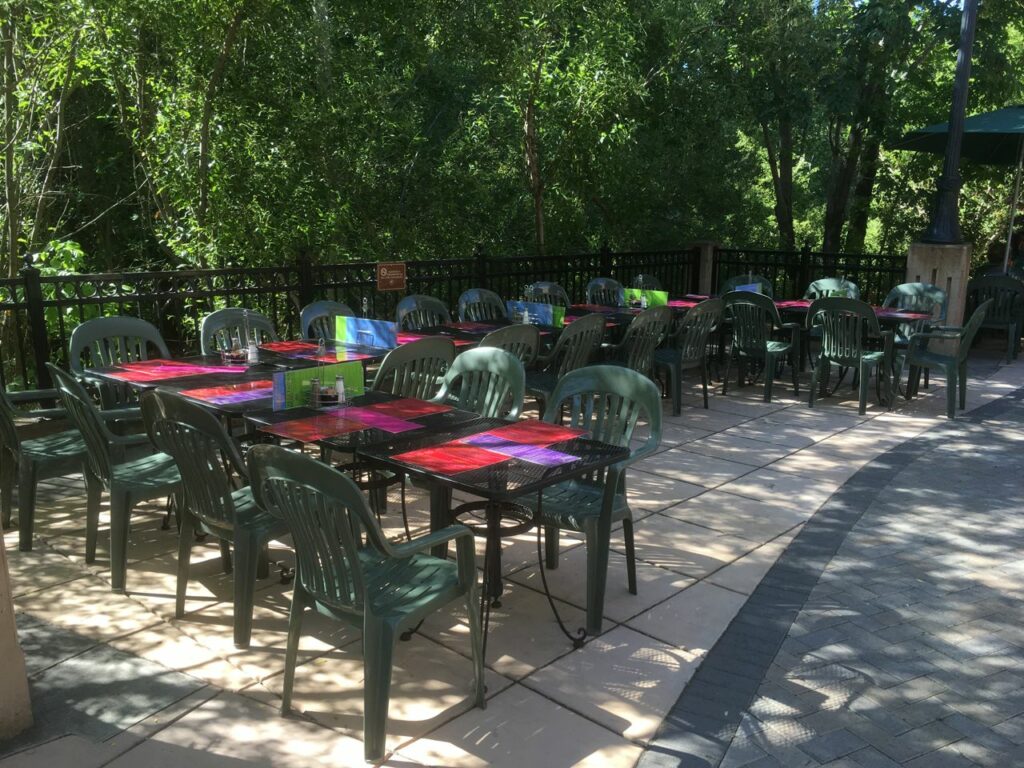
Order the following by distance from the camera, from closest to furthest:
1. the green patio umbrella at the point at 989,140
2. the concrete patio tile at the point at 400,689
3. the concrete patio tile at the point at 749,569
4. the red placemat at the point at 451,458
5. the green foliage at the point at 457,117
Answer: the concrete patio tile at the point at 400,689, the red placemat at the point at 451,458, the concrete patio tile at the point at 749,569, the green foliage at the point at 457,117, the green patio umbrella at the point at 989,140

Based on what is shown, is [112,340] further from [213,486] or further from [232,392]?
[213,486]

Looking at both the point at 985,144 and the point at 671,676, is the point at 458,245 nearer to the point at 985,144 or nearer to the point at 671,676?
the point at 985,144

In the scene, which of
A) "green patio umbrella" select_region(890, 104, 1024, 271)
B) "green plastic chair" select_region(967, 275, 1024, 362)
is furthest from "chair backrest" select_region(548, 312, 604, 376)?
"green plastic chair" select_region(967, 275, 1024, 362)

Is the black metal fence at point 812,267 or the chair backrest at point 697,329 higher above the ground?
the black metal fence at point 812,267

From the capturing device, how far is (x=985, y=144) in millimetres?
10984

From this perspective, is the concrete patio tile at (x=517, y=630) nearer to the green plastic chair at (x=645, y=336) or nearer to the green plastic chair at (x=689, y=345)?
the green plastic chair at (x=645, y=336)

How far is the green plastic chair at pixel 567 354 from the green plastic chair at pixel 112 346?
8.10ft

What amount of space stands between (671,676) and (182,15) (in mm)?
6304

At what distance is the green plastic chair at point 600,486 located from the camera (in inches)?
140

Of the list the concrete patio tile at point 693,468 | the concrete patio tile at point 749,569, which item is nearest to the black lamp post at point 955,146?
the concrete patio tile at point 693,468

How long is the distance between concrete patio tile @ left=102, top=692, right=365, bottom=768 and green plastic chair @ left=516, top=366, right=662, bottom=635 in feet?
3.86

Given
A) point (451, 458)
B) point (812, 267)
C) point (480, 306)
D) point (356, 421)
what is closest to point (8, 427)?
point (356, 421)

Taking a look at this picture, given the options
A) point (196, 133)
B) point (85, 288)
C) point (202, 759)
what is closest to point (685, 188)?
point (196, 133)

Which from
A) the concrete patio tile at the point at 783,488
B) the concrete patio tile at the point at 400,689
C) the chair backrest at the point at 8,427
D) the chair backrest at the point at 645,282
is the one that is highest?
the chair backrest at the point at 645,282
